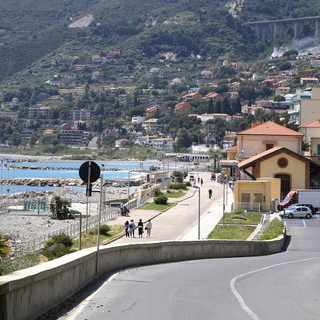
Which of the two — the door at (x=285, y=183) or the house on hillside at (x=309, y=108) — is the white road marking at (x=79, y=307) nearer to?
the door at (x=285, y=183)

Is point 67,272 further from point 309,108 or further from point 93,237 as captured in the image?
point 309,108

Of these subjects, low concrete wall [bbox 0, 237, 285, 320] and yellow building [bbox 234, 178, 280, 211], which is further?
yellow building [bbox 234, 178, 280, 211]

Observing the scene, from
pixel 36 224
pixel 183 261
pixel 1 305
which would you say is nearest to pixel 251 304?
pixel 1 305

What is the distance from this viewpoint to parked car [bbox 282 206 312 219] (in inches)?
2055

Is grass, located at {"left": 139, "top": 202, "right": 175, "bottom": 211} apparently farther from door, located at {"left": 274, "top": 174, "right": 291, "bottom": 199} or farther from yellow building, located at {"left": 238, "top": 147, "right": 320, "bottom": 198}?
door, located at {"left": 274, "top": 174, "right": 291, "bottom": 199}

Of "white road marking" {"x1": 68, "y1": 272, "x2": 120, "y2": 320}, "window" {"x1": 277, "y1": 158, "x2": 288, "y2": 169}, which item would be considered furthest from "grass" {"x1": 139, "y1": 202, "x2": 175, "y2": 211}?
"white road marking" {"x1": 68, "y1": 272, "x2": 120, "y2": 320}

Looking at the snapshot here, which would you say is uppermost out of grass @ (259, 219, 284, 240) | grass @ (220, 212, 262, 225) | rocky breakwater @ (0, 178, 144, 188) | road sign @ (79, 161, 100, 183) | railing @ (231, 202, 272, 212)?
rocky breakwater @ (0, 178, 144, 188)

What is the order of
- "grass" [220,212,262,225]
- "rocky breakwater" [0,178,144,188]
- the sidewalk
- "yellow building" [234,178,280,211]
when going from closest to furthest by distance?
the sidewalk
"grass" [220,212,262,225]
"yellow building" [234,178,280,211]
"rocky breakwater" [0,178,144,188]

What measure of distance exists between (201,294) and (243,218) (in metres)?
36.3

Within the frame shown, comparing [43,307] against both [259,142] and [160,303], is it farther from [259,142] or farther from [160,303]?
[259,142]

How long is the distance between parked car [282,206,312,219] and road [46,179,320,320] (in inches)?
1147

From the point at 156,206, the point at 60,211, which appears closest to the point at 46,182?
the point at 60,211

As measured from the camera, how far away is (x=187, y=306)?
1398cm

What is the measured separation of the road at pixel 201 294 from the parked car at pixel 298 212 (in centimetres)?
2914
